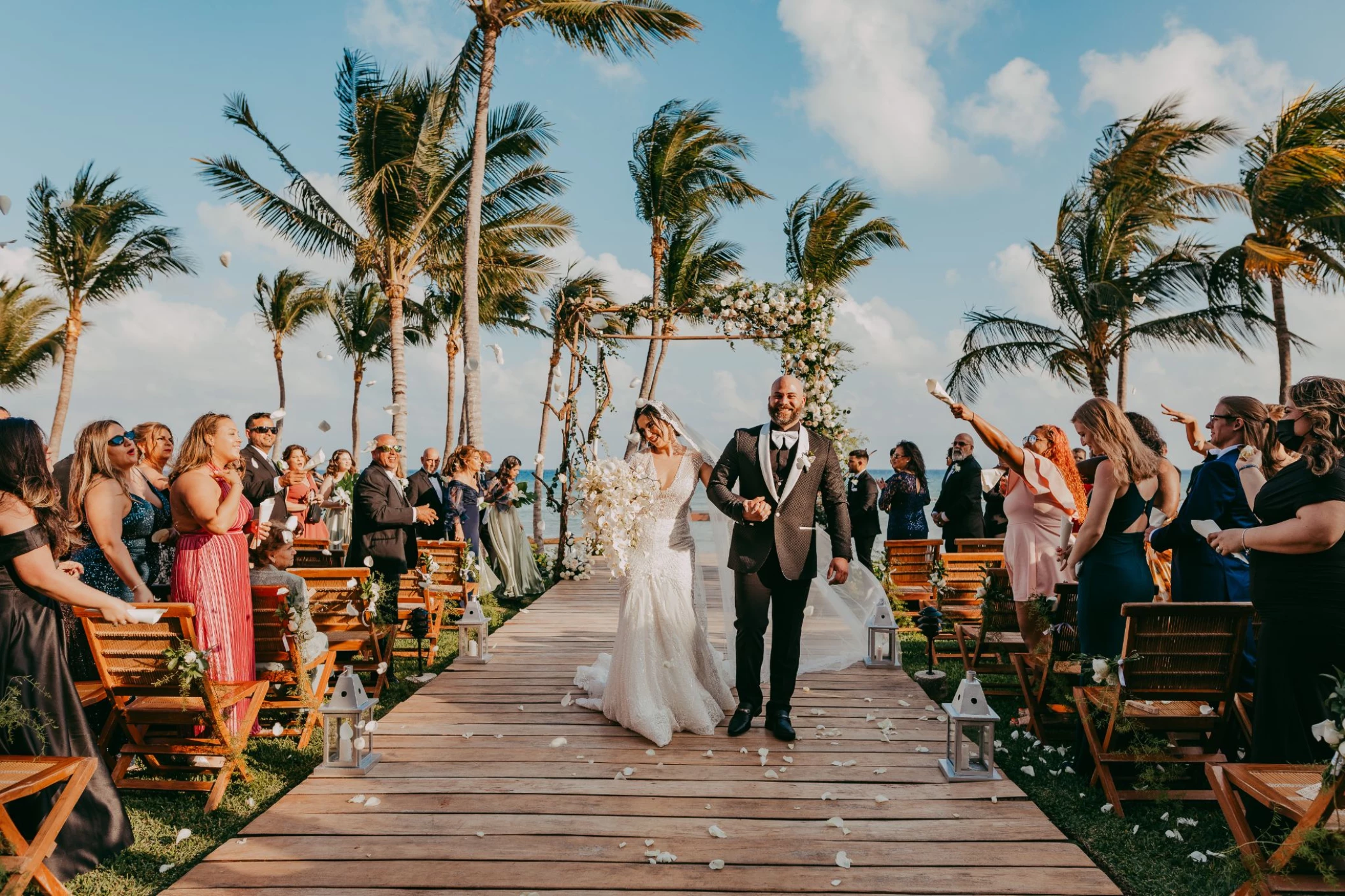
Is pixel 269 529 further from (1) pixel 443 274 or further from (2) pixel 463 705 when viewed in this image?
(1) pixel 443 274

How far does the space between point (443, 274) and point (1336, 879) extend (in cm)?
2057

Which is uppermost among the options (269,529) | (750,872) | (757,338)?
(757,338)

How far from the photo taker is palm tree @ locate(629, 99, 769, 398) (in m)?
17.7

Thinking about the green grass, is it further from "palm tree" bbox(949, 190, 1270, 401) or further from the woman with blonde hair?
"palm tree" bbox(949, 190, 1270, 401)

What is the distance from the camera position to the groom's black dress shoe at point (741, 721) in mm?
4953

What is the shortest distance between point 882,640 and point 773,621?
88.3 inches

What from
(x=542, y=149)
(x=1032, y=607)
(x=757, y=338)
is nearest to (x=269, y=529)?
(x=1032, y=607)

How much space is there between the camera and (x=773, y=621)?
504 centimetres

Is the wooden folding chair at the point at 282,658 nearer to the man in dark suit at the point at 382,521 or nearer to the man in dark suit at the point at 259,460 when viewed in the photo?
the man in dark suit at the point at 259,460

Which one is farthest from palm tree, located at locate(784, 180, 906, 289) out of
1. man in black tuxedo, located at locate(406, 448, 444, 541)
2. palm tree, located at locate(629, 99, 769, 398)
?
man in black tuxedo, located at locate(406, 448, 444, 541)

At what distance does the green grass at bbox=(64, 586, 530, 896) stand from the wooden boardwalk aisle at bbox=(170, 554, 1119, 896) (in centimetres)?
21

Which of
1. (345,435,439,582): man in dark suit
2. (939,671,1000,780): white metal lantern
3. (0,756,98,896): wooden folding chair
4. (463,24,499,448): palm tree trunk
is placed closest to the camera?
(0,756,98,896): wooden folding chair

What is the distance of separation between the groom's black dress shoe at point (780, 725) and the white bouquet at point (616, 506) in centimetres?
129

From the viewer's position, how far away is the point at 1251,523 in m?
4.66
